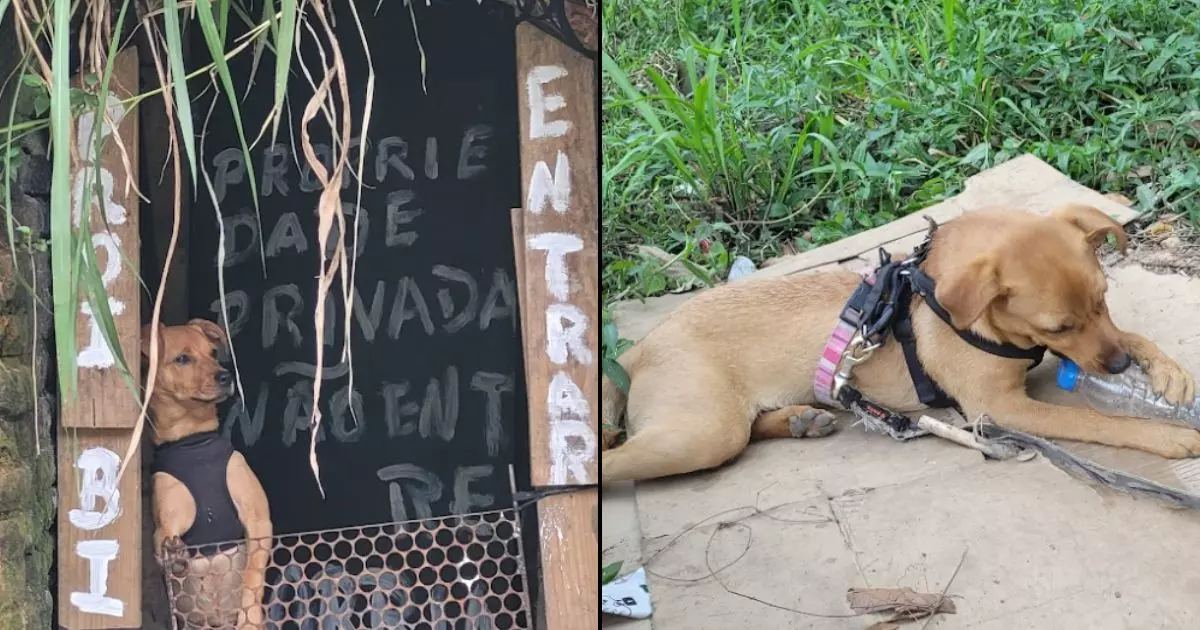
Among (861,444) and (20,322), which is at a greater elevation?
(20,322)

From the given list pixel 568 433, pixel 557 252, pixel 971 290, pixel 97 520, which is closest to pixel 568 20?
pixel 557 252

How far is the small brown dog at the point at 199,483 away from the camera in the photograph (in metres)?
1.25

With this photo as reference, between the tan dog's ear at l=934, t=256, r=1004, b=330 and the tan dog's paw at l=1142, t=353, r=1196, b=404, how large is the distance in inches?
18.9

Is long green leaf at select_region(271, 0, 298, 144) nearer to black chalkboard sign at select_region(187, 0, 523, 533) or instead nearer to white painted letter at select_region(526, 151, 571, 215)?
black chalkboard sign at select_region(187, 0, 523, 533)

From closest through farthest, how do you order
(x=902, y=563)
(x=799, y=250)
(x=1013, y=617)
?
(x=1013, y=617)
(x=902, y=563)
(x=799, y=250)

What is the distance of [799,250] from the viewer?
13.4ft

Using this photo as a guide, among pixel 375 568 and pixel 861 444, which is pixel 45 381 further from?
pixel 861 444

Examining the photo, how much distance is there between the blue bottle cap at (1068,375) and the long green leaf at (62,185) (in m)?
2.60

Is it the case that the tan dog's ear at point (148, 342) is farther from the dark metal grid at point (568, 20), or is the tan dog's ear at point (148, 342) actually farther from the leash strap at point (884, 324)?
the leash strap at point (884, 324)

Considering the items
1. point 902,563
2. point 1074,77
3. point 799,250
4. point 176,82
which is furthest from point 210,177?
point 1074,77

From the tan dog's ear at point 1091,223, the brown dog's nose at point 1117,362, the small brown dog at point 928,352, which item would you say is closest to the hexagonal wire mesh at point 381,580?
the small brown dog at point 928,352

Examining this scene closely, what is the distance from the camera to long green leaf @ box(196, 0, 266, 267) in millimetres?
1166

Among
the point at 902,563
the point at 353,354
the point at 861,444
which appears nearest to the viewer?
the point at 353,354

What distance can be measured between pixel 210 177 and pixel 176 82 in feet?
0.40
